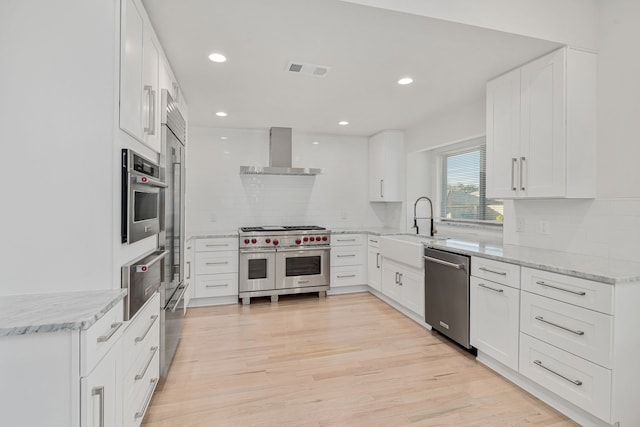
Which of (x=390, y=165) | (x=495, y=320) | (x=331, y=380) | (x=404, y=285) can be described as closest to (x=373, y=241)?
(x=404, y=285)

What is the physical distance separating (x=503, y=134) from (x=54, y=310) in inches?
122

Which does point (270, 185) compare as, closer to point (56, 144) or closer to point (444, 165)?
point (444, 165)

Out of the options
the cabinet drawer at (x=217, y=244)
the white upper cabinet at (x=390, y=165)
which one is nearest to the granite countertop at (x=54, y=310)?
the cabinet drawer at (x=217, y=244)

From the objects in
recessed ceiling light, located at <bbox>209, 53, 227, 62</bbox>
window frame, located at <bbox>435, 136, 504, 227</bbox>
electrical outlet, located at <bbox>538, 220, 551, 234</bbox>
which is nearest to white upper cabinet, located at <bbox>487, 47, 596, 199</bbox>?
electrical outlet, located at <bbox>538, 220, 551, 234</bbox>

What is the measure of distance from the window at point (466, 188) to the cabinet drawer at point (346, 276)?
4.67ft

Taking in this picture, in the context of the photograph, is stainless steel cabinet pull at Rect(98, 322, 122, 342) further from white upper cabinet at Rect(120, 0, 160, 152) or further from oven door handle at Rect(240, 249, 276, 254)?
oven door handle at Rect(240, 249, 276, 254)

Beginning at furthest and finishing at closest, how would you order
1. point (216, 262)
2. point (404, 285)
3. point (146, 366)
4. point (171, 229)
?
point (216, 262)
point (404, 285)
point (171, 229)
point (146, 366)

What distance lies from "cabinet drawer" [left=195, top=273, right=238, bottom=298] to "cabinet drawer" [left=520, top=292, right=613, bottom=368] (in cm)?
315

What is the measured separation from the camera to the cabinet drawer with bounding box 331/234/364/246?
4.54 m

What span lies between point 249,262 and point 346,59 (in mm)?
2708

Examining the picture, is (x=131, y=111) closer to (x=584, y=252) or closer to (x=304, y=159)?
(x=584, y=252)

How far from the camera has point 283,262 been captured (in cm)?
423

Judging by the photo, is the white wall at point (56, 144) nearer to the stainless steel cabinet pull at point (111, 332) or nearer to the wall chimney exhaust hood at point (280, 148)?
the stainless steel cabinet pull at point (111, 332)

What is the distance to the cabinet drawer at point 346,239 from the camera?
4.54 m
